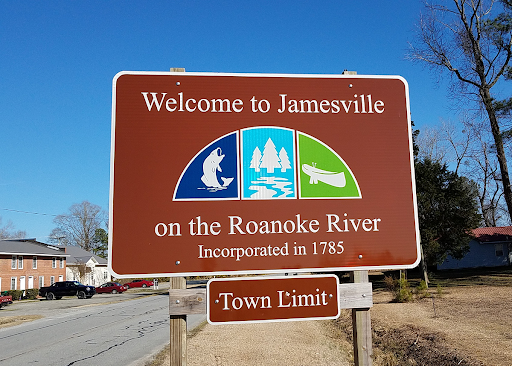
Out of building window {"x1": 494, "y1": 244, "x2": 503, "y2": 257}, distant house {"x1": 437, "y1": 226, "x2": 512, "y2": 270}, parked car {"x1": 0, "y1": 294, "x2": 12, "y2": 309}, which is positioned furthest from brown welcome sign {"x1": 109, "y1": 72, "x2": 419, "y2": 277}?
building window {"x1": 494, "y1": 244, "x2": 503, "y2": 257}

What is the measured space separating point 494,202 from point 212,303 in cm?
6401

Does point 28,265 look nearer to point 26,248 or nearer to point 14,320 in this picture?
point 26,248

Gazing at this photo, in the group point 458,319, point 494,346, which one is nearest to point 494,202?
point 458,319

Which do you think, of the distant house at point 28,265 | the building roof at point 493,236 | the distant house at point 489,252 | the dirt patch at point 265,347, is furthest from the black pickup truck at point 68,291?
the building roof at point 493,236

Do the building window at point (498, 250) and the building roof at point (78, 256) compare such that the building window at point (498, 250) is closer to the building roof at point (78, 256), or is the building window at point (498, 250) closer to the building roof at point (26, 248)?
the building roof at point (26, 248)

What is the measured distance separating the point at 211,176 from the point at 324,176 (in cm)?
95

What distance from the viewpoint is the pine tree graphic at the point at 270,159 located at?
354 cm

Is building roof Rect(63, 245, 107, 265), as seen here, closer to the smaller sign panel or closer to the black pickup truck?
the black pickup truck

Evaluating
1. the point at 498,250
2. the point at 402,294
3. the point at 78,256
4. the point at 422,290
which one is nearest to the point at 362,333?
the point at 402,294

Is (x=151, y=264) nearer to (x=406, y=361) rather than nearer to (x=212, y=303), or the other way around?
(x=212, y=303)

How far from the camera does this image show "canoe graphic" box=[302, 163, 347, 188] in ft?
11.7

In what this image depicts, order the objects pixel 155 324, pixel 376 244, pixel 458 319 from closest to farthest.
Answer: pixel 376 244
pixel 458 319
pixel 155 324

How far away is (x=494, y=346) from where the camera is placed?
792cm

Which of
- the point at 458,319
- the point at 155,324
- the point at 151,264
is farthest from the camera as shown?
the point at 155,324
